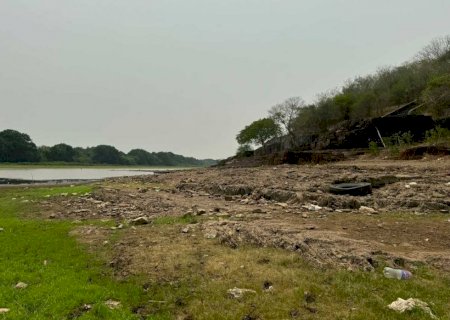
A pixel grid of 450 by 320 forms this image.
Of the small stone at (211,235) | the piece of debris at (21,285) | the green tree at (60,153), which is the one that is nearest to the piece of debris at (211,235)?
the small stone at (211,235)

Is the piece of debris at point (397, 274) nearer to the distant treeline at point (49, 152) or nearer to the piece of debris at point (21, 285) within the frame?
the piece of debris at point (21, 285)

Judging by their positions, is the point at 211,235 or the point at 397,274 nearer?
the point at 397,274

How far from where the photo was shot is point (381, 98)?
67.6 m

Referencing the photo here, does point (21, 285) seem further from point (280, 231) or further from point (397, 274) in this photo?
point (397, 274)

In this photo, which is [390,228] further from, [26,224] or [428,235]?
[26,224]

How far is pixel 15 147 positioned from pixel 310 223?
6005 inches

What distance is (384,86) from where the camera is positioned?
70.3 m

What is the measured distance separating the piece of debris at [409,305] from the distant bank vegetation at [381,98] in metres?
43.7

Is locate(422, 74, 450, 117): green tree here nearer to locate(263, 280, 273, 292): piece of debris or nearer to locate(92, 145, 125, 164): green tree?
locate(263, 280, 273, 292): piece of debris

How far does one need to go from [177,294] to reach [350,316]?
132 inches

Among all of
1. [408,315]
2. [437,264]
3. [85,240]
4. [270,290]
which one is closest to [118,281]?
[270,290]

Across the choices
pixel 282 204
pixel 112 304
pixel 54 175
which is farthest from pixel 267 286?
pixel 54 175

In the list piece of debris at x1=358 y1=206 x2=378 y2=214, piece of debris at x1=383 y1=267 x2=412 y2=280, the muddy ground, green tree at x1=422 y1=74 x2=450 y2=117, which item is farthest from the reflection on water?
piece of debris at x1=383 y1=267 x2=412 y2=280

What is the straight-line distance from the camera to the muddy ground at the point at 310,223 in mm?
9148
